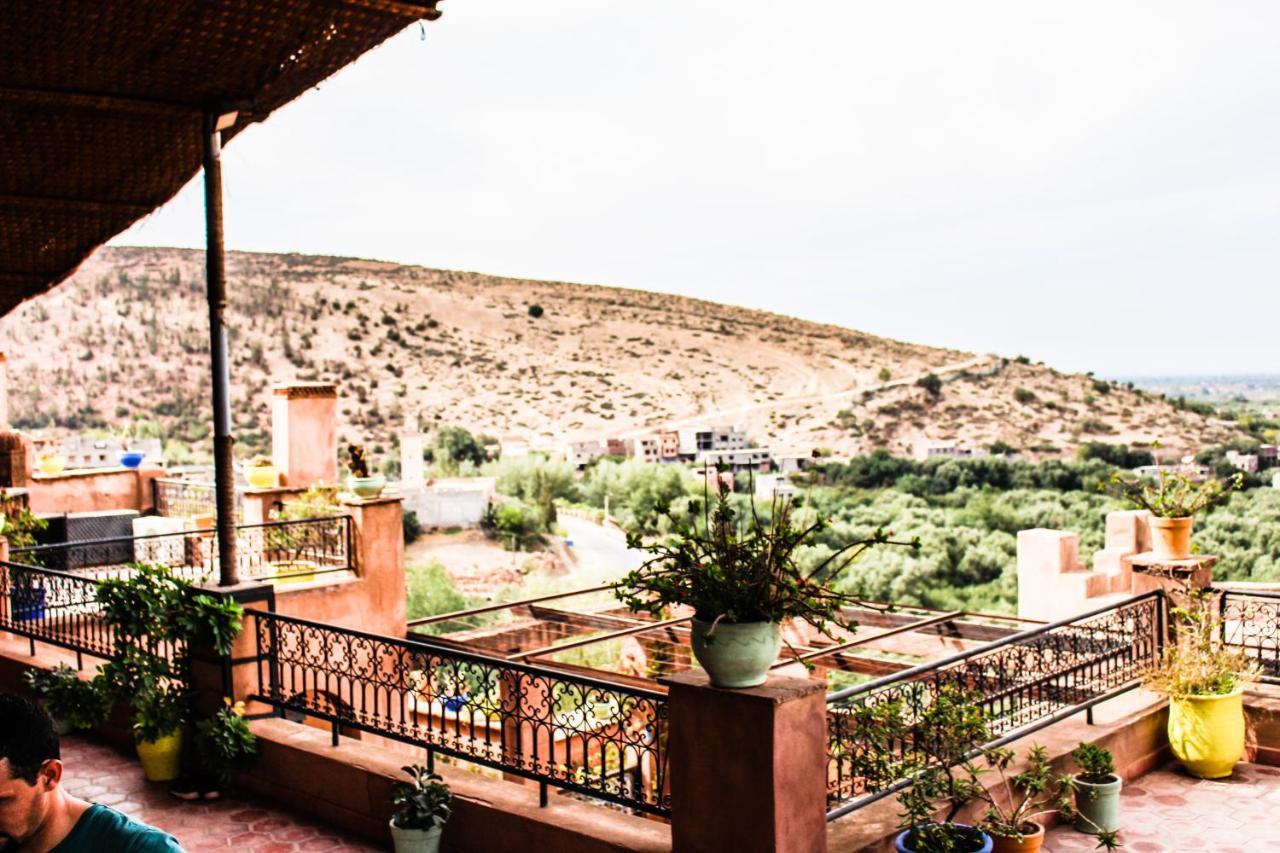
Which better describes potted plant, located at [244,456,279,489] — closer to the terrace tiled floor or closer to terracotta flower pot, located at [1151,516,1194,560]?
terracotta flower pot, located at [1151,516,1194,560]

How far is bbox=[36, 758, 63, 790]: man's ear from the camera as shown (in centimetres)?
185

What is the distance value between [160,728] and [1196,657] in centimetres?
548

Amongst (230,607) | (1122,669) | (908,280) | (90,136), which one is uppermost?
(908,280)

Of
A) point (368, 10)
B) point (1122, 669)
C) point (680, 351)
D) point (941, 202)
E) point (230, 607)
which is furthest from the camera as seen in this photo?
point (941, 202)

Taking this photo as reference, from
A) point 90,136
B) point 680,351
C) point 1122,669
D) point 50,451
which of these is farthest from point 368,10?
point 680,351

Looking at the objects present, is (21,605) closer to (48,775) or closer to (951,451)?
(48,775)

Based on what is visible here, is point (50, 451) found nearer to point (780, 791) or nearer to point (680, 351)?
point (780, 791)

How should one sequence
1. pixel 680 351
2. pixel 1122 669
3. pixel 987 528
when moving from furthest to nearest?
pixel 680 351, pixel 987 528, pixel 1122 669

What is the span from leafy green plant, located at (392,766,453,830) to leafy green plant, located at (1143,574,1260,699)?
3.98 meters

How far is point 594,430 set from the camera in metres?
52.7

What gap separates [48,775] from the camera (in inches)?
73.4

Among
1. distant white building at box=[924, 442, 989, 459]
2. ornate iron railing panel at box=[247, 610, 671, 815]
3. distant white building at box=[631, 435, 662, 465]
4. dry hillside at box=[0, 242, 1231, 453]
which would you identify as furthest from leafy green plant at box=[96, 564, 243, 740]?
distant white building at box=[924, 442, 989, 459]

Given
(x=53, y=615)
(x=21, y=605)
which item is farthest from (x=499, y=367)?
(x=53, y=615)

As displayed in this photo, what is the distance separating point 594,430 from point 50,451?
37.5 meters
